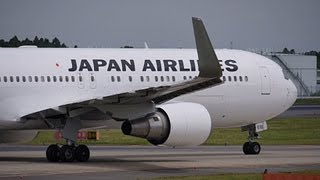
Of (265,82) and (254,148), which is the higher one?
(265,82)

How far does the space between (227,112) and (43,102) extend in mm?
7779

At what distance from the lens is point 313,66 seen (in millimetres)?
143000

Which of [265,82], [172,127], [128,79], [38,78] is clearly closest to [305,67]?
[265,82]

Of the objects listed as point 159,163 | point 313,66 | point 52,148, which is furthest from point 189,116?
point 313,66

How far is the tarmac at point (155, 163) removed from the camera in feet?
88.8

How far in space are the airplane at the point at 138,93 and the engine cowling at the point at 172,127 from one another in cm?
3

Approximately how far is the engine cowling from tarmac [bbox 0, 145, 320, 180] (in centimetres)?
93

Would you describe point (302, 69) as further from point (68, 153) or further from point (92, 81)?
point (68, 153)

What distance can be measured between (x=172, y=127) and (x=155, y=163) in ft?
9.30

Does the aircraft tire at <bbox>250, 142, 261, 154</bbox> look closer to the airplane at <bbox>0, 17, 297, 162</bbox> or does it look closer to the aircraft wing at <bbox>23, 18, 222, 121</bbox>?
the airplane at <bbox>0, 17, 297, 162</bbox>

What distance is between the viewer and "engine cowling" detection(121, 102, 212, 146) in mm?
29609

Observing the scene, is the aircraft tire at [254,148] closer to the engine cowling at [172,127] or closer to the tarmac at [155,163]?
the tarmac at [155,163]

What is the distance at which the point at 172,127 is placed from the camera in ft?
96.8

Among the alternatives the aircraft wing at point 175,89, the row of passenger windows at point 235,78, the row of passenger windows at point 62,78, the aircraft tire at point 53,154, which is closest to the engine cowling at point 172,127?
the aircraft wing at point 175,89
